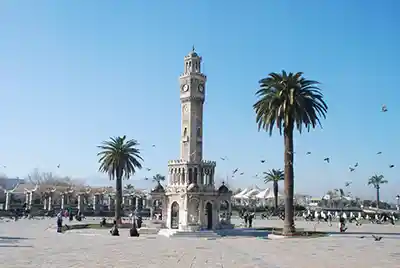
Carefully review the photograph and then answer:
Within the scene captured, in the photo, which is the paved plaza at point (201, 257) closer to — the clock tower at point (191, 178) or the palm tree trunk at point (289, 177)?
the palm tree trunk at point (289, 177)

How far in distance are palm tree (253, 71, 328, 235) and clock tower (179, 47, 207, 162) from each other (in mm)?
10043

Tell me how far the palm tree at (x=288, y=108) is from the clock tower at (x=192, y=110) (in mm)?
10043

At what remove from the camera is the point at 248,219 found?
183 ft

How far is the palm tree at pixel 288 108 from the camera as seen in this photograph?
39562 millimetres

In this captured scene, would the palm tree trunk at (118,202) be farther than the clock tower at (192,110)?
Yes

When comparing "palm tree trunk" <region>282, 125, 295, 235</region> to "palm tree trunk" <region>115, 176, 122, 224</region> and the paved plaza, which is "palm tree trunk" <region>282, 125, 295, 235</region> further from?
"palm tree trunk" <region>115, 176, 122, 224</region>

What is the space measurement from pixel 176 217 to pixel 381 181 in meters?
100

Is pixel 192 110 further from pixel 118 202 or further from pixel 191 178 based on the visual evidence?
pixel 118 202

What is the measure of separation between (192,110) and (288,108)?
44.4ft

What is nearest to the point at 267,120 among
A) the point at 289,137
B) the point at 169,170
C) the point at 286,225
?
the point at 289,137

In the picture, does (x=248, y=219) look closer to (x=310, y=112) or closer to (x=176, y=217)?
(x=176, y=217)

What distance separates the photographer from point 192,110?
50.2 m

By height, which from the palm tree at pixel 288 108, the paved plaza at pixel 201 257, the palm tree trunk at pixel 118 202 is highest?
the palm tree at pixel 288 108

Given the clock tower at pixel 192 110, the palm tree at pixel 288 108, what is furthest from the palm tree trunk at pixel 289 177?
the clock tower at pixel 192 110
